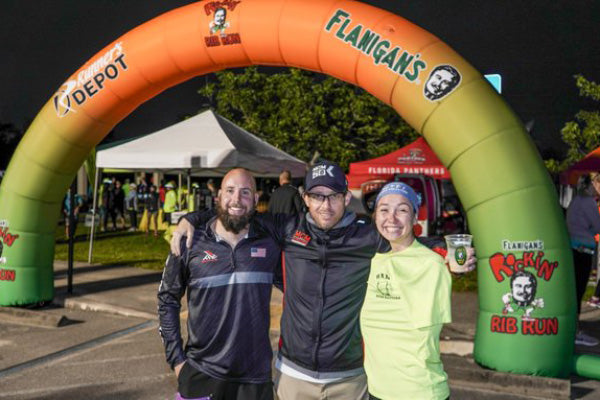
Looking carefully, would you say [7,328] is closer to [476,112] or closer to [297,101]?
[476,112]

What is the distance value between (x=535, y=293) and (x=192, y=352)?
3656 millimetres

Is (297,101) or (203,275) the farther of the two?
(297,101)

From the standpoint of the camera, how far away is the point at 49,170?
804 centimetres

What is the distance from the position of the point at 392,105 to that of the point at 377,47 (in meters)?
0.64

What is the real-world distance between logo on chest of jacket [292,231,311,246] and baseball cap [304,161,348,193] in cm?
24

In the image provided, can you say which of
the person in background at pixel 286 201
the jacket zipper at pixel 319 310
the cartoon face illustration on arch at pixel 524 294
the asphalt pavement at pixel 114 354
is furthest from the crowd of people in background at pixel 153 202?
the jacket zipper at pixel 319 310

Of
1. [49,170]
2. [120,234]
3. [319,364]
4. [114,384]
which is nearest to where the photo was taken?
[319,364]

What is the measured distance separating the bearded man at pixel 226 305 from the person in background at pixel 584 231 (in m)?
5.02

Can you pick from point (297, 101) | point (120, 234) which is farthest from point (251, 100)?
point (120, 234)

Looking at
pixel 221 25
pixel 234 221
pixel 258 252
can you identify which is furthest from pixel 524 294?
pixel 221 25

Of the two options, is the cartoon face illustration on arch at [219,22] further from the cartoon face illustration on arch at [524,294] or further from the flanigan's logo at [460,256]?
the flanigan's logo at [460,256]

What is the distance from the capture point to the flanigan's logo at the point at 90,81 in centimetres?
763

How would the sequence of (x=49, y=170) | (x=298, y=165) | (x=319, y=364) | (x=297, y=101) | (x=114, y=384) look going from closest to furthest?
1. (x=319, y=364)
2. (x=114, y=384)
3. (x=49, y=170)
4. (x=298, y=165)
5. (x=297, y=101)

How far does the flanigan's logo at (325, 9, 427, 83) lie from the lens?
5.98 metres
